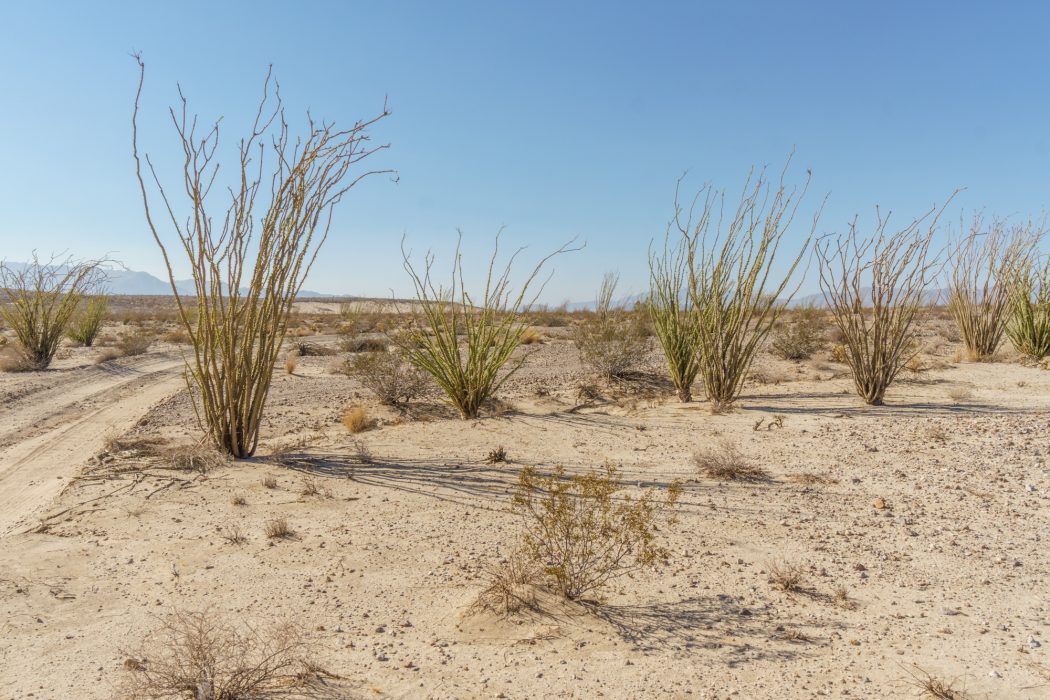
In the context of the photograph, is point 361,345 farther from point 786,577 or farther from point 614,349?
point 786,577

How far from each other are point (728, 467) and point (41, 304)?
1465cm

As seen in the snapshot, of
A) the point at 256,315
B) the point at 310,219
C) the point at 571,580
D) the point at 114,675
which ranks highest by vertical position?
the point at 310,219

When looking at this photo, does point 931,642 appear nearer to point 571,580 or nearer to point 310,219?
point 571,580

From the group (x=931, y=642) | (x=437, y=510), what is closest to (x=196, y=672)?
(x=437, y=510)

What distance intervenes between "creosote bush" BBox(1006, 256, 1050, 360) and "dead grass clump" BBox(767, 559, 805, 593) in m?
11.2

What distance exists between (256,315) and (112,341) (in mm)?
16553

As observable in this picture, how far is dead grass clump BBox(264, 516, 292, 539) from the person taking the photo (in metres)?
3.97

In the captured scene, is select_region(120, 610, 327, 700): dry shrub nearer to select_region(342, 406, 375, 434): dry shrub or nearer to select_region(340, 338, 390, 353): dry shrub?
select_region(342, 406, 375, 434): dry shrub

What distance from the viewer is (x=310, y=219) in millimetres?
5691

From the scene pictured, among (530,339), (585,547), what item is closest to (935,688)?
(585,547)

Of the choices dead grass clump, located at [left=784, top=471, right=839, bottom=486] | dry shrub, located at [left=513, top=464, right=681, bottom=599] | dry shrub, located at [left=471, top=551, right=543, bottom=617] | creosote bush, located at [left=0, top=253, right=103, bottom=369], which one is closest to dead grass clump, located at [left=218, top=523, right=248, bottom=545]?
dry shrub, located at [left=471, top=551, right=543, bottom=617]

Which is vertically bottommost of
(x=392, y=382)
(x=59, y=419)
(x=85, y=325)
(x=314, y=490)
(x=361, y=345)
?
(x=59, y=419)

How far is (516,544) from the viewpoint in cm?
386

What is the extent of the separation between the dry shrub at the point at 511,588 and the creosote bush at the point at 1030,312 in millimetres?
12281
